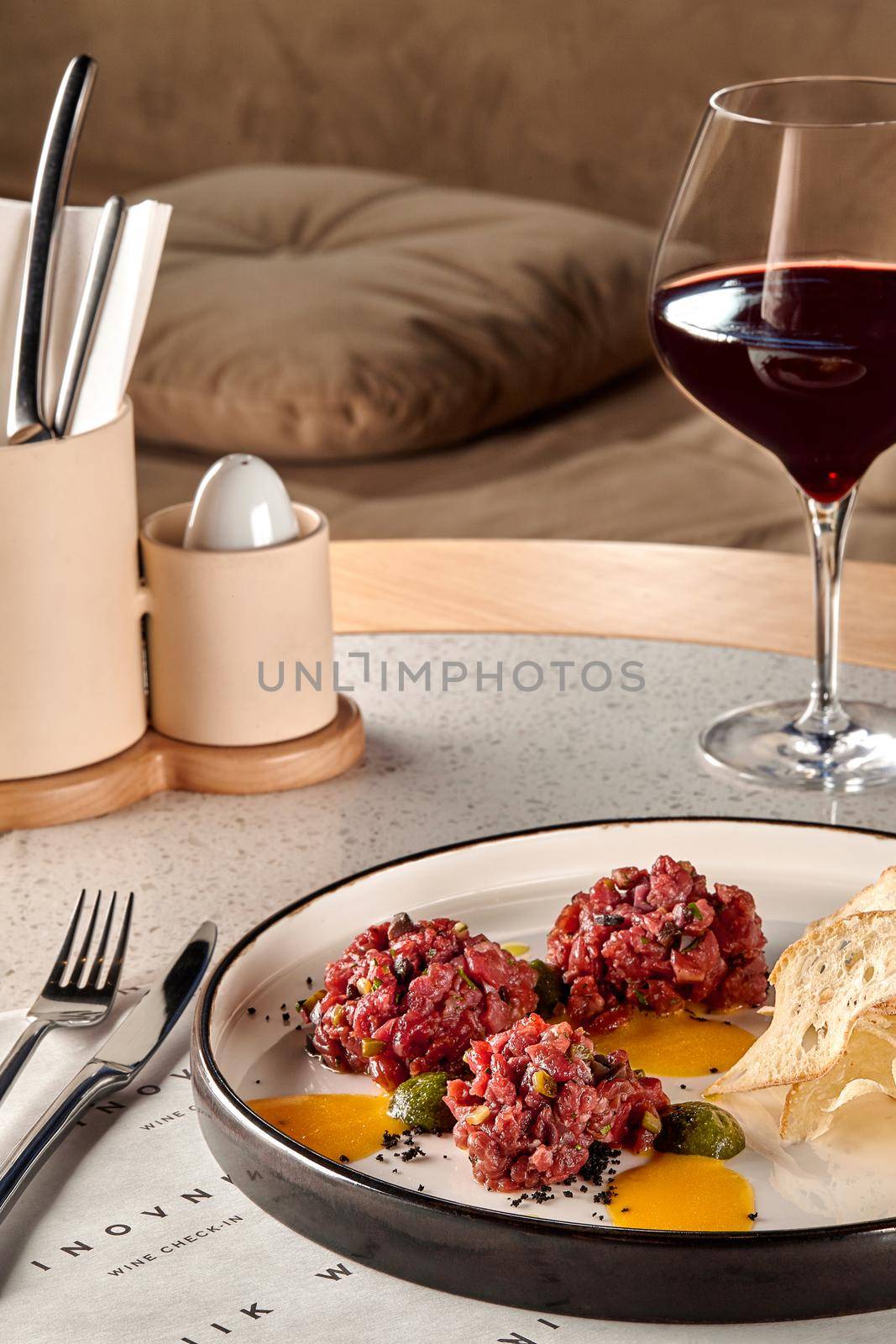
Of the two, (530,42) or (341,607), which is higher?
(530,42)

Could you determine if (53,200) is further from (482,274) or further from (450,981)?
(482,274)

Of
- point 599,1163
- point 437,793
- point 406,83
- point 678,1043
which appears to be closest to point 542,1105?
point 599,1163

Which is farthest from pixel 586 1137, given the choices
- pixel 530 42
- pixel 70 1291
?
pixel 530 42

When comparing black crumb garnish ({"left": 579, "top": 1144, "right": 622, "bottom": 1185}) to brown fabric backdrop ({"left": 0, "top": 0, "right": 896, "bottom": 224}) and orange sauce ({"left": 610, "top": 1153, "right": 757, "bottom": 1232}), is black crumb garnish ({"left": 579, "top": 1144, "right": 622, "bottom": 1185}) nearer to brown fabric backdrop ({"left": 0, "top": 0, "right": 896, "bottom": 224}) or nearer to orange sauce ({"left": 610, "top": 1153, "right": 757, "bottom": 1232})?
orange sauce ({"left": 610, "top": 1153, "right": 757, "bottom": 1232})

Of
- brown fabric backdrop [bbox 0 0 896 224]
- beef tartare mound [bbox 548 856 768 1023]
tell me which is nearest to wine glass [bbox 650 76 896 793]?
beef tartare mound [bbox 548 856 768 1023]

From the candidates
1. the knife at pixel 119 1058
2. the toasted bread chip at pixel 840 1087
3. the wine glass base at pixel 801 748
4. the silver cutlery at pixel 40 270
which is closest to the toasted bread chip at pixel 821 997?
the toasted bread chip at pixel 840 1087

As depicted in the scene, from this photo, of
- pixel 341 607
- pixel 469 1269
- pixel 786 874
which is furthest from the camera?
pixel 341 607
